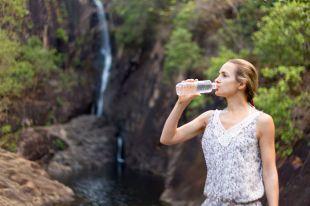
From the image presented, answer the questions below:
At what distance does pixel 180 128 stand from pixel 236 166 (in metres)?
0.55

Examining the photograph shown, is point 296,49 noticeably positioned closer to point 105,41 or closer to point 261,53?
point 261,53

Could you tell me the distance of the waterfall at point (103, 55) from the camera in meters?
23.1

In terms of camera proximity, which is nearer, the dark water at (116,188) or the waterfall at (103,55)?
the dark water at (116,188)

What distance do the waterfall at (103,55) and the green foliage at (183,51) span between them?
6116mm

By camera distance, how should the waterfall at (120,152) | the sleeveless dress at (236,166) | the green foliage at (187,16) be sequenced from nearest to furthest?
the sleeveless dress at (236,166), the green foliage at (187,16), the waterfall at (120,152)

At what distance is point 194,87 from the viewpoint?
13.7 ft

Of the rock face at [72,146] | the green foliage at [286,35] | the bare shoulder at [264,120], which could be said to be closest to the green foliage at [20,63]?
the rock face at [72,146]

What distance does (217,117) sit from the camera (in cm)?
420

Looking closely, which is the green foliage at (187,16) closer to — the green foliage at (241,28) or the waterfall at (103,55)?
the green foliage at (241,28)

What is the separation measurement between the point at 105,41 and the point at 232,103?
64.8 feet

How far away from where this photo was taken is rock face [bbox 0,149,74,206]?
36.6ft

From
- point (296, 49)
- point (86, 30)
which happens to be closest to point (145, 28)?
point (86, 30)

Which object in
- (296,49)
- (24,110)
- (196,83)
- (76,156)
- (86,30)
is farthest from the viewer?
(86,30)

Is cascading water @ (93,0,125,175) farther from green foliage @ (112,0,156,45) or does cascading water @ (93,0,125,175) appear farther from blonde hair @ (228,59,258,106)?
blonde hair @ (228,59,258,106)
